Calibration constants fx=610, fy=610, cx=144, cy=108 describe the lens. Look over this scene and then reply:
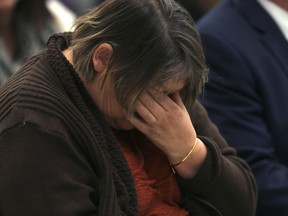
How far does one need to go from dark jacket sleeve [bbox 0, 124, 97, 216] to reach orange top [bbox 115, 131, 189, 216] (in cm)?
20

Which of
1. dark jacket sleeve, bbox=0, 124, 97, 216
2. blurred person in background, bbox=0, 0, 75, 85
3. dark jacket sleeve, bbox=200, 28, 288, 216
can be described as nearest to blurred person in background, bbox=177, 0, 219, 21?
blurred person in background, bbox=0, 0, 75, 85

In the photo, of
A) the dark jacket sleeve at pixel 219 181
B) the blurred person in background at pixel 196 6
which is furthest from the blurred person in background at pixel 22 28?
→ the dark jacket sleeve at pixel 219 181

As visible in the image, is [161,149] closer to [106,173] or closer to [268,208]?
[106,173]

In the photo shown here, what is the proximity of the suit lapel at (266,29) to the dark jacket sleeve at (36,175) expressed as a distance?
0.92 metres

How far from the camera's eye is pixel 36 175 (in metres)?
1.14

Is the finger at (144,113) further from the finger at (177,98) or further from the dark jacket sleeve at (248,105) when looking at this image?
the dark jacket sleeve at (248,105)

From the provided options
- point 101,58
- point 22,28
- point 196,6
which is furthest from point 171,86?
point 196,6

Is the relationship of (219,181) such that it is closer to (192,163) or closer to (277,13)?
(192,163)

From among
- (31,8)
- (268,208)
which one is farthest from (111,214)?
(31,8)

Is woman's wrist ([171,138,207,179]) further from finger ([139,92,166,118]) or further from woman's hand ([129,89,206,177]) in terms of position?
finger ([139,92,166,118])

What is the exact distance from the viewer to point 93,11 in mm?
1292

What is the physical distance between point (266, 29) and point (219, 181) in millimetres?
637

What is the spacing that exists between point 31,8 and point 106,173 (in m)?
1.40

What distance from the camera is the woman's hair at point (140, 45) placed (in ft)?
3.93
